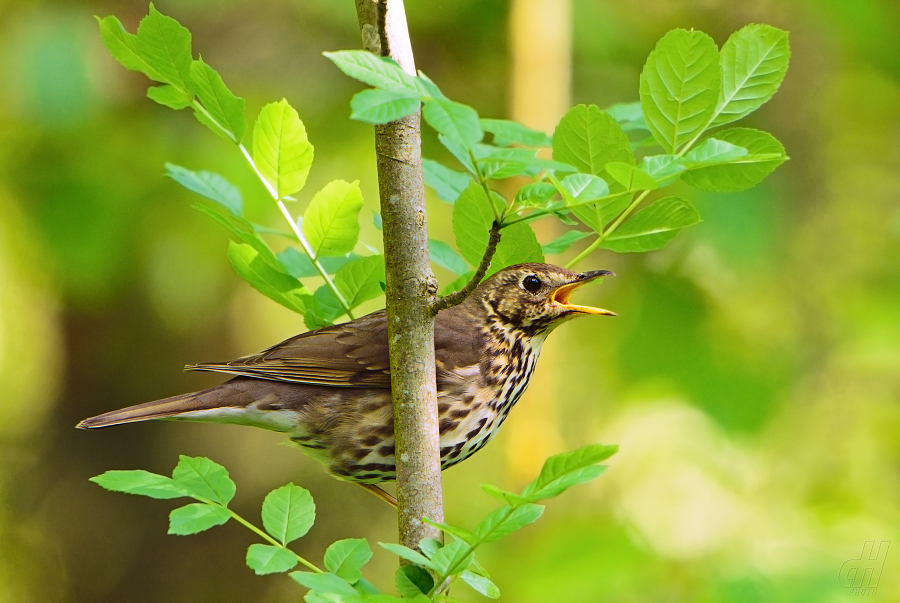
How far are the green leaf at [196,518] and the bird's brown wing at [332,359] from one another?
1171mm

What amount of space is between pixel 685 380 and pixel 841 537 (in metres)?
1.39

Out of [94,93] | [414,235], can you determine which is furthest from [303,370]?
[94,93]

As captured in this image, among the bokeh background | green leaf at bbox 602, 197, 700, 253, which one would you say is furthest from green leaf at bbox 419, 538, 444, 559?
the bokeh background

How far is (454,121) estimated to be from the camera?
4.88 feet

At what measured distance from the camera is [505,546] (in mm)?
5418

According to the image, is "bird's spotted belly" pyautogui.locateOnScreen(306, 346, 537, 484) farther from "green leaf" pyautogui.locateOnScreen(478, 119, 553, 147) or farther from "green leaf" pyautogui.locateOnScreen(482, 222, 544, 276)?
"green leaf" pyautogui.locateOnScreen(478, 119, 553, 147)

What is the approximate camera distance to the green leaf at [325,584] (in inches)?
64.0

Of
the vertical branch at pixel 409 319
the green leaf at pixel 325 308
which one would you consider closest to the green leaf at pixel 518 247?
the vertical branch at pixel 409 319

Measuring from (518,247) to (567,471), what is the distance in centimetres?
91

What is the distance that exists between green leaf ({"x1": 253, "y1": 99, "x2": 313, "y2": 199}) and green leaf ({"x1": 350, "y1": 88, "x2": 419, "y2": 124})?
2.52 ft

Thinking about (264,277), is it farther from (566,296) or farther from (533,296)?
(566,296)

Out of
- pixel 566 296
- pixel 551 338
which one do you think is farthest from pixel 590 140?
pixel 551 338

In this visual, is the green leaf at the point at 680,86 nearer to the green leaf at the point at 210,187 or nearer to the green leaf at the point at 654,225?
the green leaf at the point at 654,225

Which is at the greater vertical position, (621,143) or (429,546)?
(621,143)
